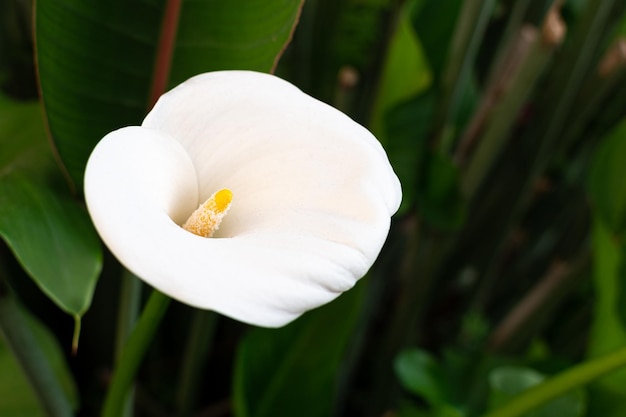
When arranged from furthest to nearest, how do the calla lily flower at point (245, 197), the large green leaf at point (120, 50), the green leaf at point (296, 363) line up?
the green leaf at point (296, 363)
the large green leaf at point (120, 50)
the calla lily flower at point (245, 197)

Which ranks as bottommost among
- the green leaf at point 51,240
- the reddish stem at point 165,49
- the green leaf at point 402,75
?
the green leaf at point 51,240

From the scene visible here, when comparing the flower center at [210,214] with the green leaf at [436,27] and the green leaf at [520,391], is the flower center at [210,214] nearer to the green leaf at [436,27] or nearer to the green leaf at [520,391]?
the green leaf at [520,391]

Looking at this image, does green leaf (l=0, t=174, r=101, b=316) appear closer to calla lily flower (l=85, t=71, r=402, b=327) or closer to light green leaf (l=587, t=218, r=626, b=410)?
calla lily flower (l=85, t=71, r=402, b=327)

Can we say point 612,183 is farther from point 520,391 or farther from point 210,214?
point 210,214

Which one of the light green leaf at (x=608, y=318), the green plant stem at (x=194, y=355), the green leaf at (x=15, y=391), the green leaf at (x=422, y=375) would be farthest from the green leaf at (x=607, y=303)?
the green leaf at (x=15, y=391)

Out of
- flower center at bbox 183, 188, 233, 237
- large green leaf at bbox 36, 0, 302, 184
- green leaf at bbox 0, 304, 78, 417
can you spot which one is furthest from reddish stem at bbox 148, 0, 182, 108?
green leaf at bbox 0, 304, 78, 417

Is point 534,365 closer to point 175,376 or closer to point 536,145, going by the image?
point 536,145
